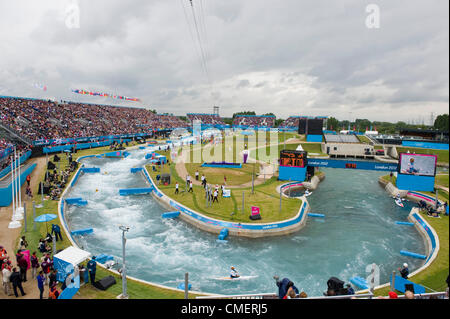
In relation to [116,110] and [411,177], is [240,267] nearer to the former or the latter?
[411,177]

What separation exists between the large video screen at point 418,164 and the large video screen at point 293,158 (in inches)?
434

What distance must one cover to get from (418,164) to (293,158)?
46.8 ft

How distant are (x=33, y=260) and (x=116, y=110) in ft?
286

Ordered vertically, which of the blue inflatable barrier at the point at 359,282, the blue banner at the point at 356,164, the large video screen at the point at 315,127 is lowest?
the blue inflatable barrier at the point at 359,282

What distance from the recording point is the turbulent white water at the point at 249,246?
1623cm

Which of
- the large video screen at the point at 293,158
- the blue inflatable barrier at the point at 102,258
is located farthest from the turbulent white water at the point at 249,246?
the large video screen at the point at 293,158

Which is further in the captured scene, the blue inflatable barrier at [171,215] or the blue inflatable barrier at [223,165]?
the blue inflatable barrier at [223,165]

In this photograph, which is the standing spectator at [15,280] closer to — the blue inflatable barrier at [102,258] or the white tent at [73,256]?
the white tent at [73,256]

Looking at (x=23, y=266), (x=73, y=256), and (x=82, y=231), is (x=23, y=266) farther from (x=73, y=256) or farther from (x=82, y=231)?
(x=82, y=231)

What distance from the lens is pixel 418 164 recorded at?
31172 mm

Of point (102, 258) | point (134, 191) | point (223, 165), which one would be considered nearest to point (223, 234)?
point (102, 258)

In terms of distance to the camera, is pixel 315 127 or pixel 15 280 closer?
pixel 15 280
